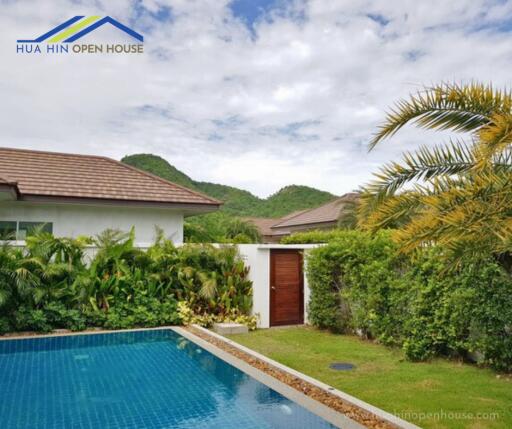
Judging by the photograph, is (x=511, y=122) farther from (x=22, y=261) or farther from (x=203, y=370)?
(x=22, y=261)

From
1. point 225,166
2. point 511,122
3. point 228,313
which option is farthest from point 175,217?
point 225,166

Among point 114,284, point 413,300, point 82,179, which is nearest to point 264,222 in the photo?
point 82,179

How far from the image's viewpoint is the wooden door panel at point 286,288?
42.7 ft

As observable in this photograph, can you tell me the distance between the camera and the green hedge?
24.5 feet

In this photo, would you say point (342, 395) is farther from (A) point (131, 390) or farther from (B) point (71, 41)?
(B) point (71, 41)

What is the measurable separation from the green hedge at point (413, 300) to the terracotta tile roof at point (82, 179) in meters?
7.45

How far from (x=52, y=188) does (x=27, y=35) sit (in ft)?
16.4

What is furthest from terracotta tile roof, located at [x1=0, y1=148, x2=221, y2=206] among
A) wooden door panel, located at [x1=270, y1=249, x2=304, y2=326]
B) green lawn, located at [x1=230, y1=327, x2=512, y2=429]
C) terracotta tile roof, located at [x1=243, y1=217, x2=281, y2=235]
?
terracotta tile roof, located at [x1=243, y1=217, x2=281, y2=235]

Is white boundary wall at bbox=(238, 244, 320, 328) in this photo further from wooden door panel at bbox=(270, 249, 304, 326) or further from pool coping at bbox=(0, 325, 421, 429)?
pool coping at bbox=(0, 325, 421, 429)

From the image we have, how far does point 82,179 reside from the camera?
671 inches

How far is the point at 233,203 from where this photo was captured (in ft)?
189

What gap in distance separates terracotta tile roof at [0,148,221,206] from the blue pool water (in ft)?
20.9

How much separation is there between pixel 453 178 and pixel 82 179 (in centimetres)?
1447

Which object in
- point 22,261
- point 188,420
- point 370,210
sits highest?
point 370,210
